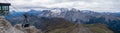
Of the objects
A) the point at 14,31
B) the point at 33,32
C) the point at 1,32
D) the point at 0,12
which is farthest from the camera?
the point at 33,32

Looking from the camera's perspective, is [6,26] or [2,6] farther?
[2,6]

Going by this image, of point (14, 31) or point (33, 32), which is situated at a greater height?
point (14, 31)

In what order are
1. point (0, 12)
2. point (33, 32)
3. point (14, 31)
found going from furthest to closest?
point (33, 32)
point (0, 12)
point (14, 31)

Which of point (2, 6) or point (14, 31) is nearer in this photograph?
point (14, 31)

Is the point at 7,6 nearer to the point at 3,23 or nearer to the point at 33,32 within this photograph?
the point at 33,32

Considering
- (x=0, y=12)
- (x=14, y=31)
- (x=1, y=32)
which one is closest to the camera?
(x=1, y=32)

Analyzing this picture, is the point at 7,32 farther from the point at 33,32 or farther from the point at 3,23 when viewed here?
the point at 33,32

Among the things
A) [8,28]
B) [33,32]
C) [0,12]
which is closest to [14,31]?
[8,28]

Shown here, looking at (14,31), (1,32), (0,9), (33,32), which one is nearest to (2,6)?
(0,9)

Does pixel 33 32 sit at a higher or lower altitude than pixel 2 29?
lower

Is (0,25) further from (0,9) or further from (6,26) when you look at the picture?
(0,9)
